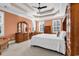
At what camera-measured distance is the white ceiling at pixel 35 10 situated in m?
2.71

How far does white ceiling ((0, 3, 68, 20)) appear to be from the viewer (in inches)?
107

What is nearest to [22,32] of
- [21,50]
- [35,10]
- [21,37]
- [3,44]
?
[21,37]

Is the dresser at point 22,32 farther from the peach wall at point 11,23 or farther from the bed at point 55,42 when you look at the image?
the bed at point 55,42

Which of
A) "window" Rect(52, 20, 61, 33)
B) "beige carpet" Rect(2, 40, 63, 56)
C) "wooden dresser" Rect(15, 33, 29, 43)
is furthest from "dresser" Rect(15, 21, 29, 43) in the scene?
"window" Rect(52, 20, 61, 33)

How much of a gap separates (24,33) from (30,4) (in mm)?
852

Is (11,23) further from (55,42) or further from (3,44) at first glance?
(55,42)

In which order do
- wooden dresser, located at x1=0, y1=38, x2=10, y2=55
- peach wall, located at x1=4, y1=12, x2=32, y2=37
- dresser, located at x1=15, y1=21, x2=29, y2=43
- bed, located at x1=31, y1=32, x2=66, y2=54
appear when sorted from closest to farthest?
wooden dresser, located at x1=0, y1=38, x2=10, y2=55 → peach wall, located at x1=4, y1=12, x2=32, y2=37 → dresser, located at x1=15, y1=21, x2=29, y2=43 → bed, located at x1=31, y1=32, x2=66, y2=54

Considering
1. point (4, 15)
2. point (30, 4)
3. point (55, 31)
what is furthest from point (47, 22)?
point (4, 15)

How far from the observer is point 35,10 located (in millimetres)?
2904

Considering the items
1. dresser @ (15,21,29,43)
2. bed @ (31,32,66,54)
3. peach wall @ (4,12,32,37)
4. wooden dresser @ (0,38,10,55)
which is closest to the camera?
wooden dresser @ (0,38,10,55)

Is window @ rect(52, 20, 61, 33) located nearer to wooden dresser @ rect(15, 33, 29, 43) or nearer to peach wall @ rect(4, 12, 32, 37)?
peach wall @ rect(4, 12, 32, 37)

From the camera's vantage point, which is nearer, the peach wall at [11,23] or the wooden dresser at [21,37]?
the peach wall at [11,23]

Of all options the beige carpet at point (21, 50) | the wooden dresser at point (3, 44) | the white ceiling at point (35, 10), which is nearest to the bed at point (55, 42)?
the beige carpet at point (21, 50)

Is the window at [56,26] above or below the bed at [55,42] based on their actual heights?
above
